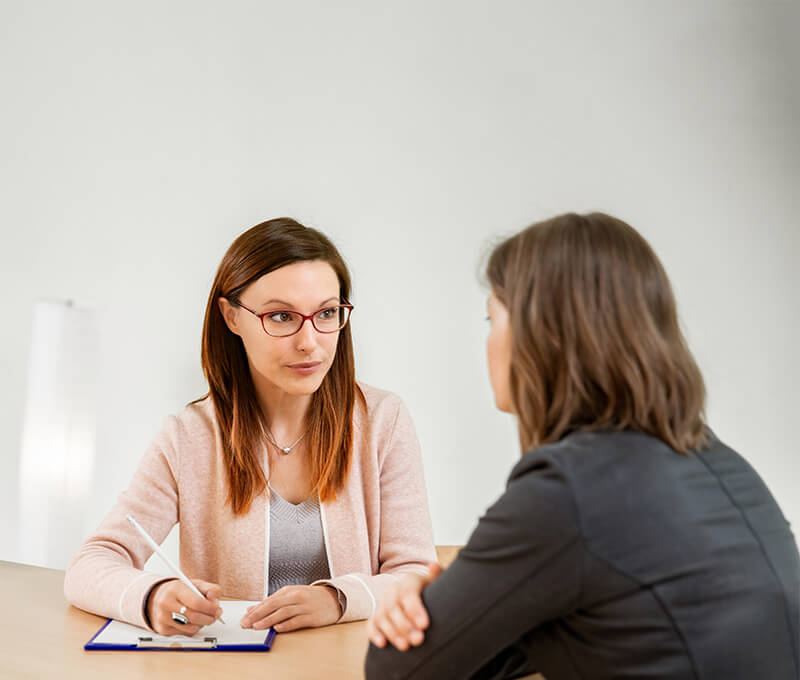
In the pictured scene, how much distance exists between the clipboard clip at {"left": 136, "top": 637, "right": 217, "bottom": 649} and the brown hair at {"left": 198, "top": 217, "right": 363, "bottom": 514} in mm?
428

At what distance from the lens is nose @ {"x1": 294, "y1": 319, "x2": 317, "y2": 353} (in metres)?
1.59

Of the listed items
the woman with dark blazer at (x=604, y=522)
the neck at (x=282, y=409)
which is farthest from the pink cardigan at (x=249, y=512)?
the woman with dark blazer at (x=604, y=522)

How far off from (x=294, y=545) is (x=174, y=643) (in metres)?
0.47

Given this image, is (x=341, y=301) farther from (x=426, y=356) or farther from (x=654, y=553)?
(x=426, y=356)

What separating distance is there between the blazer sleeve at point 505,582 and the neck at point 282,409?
2.81 ft

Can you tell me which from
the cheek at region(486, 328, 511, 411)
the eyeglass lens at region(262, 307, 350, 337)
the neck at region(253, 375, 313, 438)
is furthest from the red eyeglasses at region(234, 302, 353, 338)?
the cheek at region(486, 328, 511, 411)

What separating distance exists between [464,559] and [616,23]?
265cm

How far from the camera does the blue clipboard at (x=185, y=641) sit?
47.4 inches

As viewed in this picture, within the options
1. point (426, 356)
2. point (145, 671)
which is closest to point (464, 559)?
point (145, 671)

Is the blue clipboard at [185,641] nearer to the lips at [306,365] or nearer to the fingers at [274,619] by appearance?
the fingers at [274,619]

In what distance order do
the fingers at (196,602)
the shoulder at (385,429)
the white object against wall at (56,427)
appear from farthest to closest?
the white object against wall at (56,427) → the shoulder at (385,429) → the fingers at (196,602)

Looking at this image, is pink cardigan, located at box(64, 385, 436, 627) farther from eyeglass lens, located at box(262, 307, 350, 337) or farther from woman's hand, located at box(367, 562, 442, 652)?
woman's hand, located at box(367, 562, 442, 652)

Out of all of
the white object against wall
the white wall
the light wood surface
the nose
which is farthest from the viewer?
the white wall

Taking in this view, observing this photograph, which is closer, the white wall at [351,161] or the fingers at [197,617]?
the fingers at [197,617]
